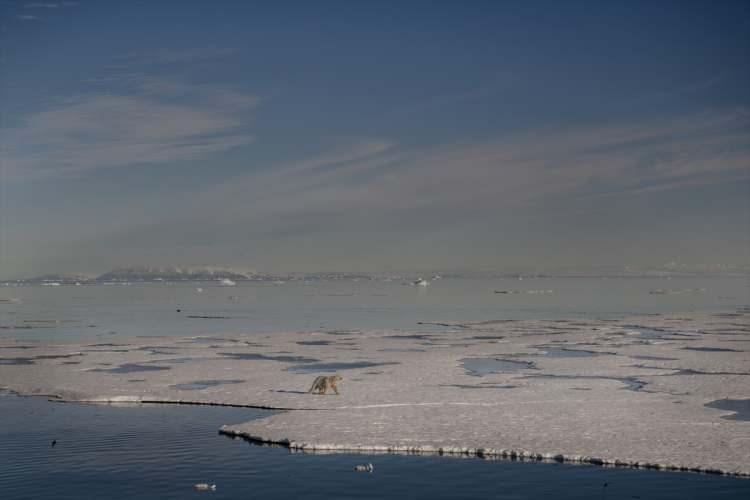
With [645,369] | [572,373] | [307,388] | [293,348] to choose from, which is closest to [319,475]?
[307,388]

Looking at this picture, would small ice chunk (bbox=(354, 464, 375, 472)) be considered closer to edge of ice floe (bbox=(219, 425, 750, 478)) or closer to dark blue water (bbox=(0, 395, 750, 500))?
dark blue water (bbox=(0, 395, 750, 500))

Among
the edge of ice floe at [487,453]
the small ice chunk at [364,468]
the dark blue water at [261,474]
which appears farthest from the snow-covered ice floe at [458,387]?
the small ice chunk at [364,468]

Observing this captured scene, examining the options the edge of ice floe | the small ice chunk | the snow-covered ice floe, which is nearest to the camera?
the edge of ice floe

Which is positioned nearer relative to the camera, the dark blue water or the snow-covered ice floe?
the dark blue water

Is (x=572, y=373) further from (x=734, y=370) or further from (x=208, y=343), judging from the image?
(x=208, y=343)

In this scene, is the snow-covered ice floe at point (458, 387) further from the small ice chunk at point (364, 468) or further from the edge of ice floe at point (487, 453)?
the small ice chunk at point (364, 468)

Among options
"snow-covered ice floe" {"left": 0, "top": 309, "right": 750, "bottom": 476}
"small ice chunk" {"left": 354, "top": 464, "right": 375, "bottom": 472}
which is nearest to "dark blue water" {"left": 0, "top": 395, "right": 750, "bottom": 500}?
Result: "small ice chunk" {"left": 354, "top": 464, "right": 375, "bottom": 472}
